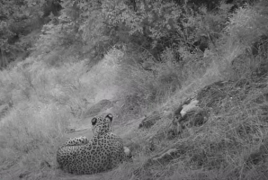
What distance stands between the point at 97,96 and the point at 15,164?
3.00 m

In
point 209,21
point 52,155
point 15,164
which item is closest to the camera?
point 52,155

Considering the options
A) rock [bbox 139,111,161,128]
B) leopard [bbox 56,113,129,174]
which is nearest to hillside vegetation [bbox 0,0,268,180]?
rock [bbox 139,111,161,128]

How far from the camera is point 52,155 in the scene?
6121mm

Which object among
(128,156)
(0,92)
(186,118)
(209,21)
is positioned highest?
(209,21)

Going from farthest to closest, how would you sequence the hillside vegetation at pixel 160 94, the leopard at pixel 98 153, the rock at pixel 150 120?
the rock at pixel 150 120, the leopard at pixel 98 153, the hillside vegetation at pixel 160 94

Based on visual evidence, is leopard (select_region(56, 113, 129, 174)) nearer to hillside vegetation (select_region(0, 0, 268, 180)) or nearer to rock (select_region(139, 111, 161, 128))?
hillside vegetation (select_region(0, 0, 268, 180))

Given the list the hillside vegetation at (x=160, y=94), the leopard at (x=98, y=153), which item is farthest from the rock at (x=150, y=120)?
the leopard at (x=98, y=153)

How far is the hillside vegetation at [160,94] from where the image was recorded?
4219 mm

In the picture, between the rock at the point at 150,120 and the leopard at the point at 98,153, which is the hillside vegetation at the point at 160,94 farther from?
the leopard at the point at 98,153

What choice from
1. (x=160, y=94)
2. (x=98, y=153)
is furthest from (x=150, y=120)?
(x=160, y=94)

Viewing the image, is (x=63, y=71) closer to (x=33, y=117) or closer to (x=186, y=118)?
(x=33, y=117)

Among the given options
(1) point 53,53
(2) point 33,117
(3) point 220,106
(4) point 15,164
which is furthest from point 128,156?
(1) point 53,53

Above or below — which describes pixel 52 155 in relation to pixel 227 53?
below

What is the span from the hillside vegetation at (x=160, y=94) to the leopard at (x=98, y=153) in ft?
0.52
